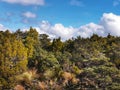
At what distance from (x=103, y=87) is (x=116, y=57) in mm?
9891

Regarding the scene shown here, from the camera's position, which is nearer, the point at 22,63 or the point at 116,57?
the point at 22,63

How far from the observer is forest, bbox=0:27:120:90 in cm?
2641

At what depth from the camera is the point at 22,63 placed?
3116 centimetres

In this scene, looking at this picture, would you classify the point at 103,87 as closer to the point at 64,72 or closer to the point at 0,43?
the point at 64,72

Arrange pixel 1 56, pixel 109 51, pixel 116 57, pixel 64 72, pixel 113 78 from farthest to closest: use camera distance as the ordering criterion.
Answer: pixel 109 51
pixel 116 57
pixel 64 72
pixel 1 56
pixel 113 78

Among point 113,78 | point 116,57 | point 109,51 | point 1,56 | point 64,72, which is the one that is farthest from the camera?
point 109,51

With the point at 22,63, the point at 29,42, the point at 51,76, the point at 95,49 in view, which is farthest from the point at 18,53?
the point at 95,49

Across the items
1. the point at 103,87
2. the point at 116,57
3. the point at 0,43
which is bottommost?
the point at 103,87

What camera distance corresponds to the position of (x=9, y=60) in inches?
1207

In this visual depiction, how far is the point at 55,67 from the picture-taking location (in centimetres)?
3403

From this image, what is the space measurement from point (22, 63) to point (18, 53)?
1.05m

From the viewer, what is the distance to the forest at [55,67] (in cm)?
2641

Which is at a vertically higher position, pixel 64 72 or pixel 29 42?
pixel 29 42

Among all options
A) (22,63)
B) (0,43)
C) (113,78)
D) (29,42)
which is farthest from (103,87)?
(29,42)
